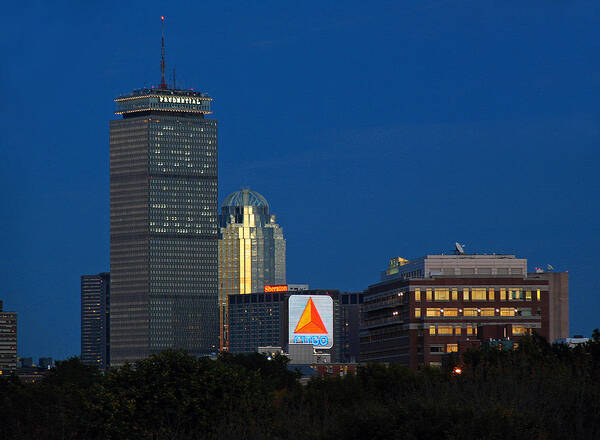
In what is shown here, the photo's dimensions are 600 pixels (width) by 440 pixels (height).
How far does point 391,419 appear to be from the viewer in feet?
186

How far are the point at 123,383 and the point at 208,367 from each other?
5040 millimetres

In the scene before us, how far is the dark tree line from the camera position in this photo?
55812 mm

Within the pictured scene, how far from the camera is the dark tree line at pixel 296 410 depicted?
55812mm

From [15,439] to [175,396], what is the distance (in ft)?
41.6

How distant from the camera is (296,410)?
8250 cm

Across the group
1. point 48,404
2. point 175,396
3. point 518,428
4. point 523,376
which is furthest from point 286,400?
point 518,428

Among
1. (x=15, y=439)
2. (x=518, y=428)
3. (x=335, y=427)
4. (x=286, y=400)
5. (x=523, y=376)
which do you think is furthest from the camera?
(x=286, y=400)

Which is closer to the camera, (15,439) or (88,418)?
(88,418)

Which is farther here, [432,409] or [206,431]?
[206,431]

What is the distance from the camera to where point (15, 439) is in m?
81.9

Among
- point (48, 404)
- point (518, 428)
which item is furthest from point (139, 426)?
point (48, 404)

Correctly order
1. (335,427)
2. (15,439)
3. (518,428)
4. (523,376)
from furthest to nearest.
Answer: (15,439)
(523,376)
(335,427)
(518,428)

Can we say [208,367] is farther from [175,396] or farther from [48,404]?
[48,404]

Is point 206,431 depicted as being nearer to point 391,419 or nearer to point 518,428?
→ point 391,419
